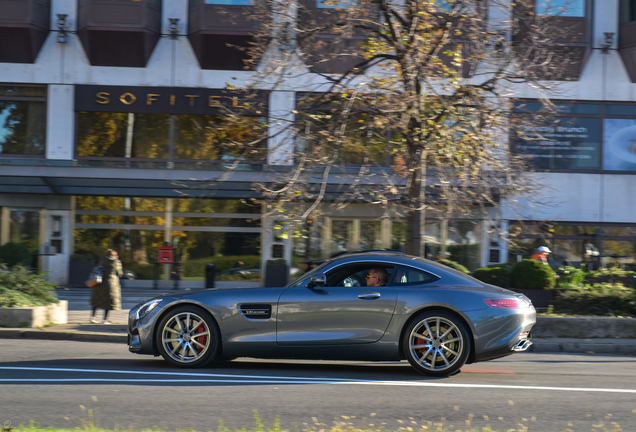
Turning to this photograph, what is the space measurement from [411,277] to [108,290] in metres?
6.60

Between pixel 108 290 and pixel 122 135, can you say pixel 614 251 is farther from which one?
pixel 122 135

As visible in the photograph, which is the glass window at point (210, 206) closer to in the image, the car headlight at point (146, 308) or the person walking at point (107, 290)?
the person walking at point (107, 290)

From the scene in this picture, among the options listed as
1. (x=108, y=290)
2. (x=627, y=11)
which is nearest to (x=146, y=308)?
(x=108, y=290)

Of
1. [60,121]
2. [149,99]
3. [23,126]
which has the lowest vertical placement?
[23,126]

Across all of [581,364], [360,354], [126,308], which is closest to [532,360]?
[581,364]

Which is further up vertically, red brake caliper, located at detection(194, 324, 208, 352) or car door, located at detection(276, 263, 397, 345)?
car door, located at detection(276, 263, 397, 345)

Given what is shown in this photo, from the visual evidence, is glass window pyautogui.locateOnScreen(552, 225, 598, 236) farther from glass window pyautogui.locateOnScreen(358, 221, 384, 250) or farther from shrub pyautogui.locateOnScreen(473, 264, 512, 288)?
shrub pyautogui.locateOnScreen(473, 264, 512, 288)

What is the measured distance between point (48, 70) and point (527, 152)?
1463 cm

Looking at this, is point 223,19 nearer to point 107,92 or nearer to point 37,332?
point 107,92

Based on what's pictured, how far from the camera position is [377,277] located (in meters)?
7.41

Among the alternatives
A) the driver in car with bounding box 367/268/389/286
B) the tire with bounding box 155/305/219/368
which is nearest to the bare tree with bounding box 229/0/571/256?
the driver in car with bounding box 367/268/389/286

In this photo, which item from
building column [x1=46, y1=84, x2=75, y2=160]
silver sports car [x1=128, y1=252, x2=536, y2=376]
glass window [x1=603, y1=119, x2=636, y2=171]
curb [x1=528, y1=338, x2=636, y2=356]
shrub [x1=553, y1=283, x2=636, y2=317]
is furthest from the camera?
glass window [x1=603, y1=119, x2=636, y2=171]

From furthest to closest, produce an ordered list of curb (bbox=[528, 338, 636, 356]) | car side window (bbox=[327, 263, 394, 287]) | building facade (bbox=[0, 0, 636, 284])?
building facade (bbox=[0, 0, 636, 284]) → curb (bbox=[528, 338, 636, 356]) → car side window (bbox=[327, 263, 394, 287])

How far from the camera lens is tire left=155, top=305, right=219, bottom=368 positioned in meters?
7.29
